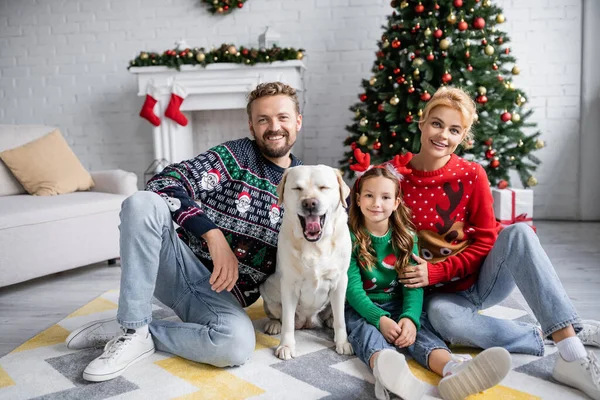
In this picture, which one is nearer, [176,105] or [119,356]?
[119,356]

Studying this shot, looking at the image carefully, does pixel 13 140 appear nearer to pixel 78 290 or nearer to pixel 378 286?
pixel 78 290

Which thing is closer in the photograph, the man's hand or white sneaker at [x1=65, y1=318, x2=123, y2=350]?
the man's hand

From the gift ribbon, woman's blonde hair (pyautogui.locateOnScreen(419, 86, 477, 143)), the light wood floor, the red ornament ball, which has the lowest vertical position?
the light wood floor

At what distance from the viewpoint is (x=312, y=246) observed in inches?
67.5

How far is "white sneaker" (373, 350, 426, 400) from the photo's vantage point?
4.54 ft

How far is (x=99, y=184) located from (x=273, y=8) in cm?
258

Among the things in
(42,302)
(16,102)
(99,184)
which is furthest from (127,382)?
(16,102)

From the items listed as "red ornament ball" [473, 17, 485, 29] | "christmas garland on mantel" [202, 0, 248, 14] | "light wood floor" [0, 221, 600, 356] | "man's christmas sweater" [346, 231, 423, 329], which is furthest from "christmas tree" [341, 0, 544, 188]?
"man's christmas sweater" [346, 231, 423, 329]

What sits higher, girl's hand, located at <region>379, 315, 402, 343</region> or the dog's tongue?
the dog's tongue

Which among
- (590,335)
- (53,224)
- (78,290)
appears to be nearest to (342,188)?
(590,335)

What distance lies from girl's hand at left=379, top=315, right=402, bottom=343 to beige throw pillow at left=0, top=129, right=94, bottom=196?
7.92 ft

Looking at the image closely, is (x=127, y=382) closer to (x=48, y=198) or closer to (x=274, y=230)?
(x=274, y=230)

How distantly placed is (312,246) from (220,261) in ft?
1.02

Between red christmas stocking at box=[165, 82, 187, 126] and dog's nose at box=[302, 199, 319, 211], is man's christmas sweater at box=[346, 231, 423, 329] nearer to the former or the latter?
dog's nose at box=[302, 199, 319, 211]
